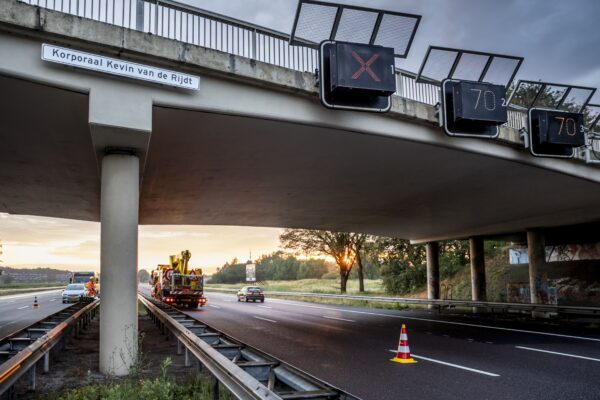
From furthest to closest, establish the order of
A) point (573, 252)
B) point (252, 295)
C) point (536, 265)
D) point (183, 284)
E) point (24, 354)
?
point (252, 295) < point (573, 252) < point (183, 284) < point (536, 265) < point (24, 354)

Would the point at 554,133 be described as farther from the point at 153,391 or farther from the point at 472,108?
the point at 153,391

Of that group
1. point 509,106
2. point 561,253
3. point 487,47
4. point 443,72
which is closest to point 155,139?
point 443,72

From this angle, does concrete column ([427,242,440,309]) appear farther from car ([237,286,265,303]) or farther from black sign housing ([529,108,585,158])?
black sign housing ([529,108,585,158])

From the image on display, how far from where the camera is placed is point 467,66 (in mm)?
13219

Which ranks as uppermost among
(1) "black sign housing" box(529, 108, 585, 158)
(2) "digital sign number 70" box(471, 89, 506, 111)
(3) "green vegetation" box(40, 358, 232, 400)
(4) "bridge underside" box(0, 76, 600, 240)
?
(2) "digital sign number 70" box(471, 89, 506, 111)

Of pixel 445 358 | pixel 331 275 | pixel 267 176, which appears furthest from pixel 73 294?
pixel 331 275

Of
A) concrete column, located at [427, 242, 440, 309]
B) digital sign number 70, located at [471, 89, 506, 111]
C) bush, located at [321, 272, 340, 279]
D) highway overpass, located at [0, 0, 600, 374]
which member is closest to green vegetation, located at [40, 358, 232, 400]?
highway overpass, located at [0, 0, 600, 374]

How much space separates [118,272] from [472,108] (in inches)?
360

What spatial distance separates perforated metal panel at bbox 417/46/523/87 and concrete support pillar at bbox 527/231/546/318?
14347mm

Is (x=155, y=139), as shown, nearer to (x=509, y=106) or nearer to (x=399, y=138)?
(x=399, y=138)

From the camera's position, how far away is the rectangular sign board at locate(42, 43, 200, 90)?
27.4 feet

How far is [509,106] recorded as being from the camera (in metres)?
14.4

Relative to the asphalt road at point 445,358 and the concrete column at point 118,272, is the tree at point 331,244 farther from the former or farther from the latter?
the concrete column at point 118,272

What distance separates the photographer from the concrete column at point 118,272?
8.96 m
